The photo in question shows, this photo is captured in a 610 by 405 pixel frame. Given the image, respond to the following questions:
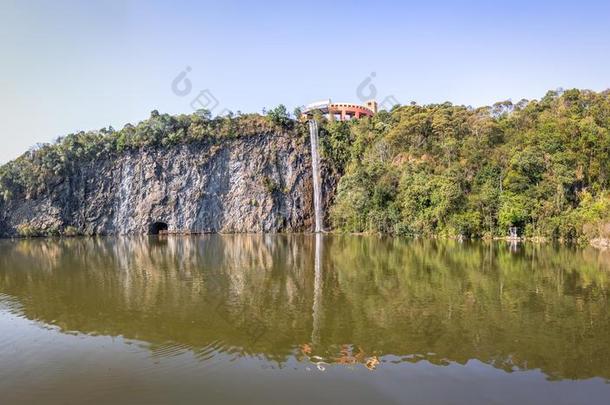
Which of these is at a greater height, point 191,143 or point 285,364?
point 191,143

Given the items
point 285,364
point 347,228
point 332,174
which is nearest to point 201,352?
Result: point 285,364

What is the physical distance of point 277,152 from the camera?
6034 cm

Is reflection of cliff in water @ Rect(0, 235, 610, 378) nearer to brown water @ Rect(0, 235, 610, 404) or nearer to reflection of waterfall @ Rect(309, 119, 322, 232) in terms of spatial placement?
brown water @ Rect(0, 235, 610, 404)

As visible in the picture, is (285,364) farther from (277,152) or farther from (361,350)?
(277,152)

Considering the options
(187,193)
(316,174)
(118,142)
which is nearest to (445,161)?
(316,174)

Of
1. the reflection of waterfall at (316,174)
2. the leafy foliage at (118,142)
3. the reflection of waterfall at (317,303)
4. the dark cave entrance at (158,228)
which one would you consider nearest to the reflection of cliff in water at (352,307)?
the reflection of waterfall at (317,303)

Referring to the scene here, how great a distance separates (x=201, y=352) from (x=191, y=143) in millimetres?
54192

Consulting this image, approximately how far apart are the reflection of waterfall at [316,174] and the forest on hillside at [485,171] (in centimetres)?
338

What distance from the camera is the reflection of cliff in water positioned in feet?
32.5

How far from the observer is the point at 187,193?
6059 cm

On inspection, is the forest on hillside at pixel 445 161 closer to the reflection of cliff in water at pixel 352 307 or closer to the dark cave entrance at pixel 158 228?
the dark cave entrance at pixel 158 228

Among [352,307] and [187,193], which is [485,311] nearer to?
[352,307]

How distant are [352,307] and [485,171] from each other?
31946 millimetres

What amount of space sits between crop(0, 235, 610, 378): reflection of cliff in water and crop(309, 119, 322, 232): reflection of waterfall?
32.3 m
